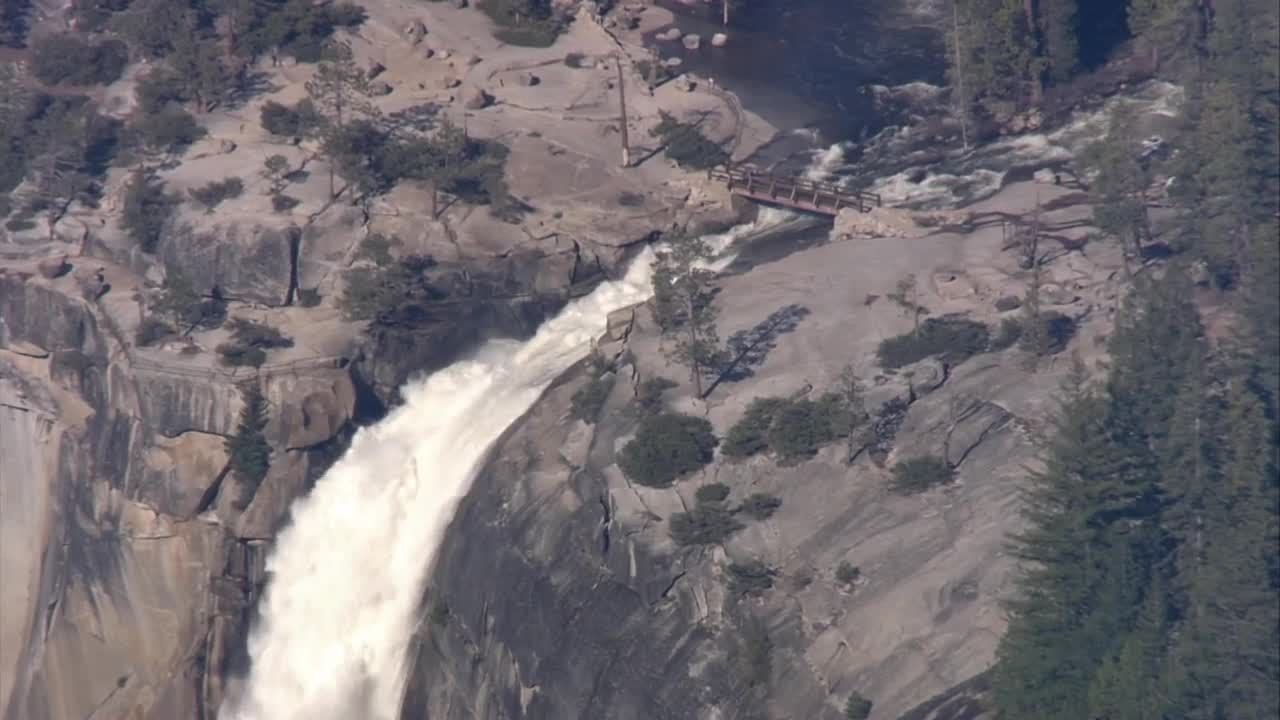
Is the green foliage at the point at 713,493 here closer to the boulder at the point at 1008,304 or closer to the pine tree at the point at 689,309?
the pine tree at the point at 689,309

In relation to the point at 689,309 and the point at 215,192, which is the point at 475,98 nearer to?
the point at 215,192

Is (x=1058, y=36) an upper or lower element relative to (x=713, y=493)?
upper

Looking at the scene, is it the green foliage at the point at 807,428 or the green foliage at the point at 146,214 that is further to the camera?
the green foliage at the point at 146,214

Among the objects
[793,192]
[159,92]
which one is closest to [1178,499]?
[793,192]

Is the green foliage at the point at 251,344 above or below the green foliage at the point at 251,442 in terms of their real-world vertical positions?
above

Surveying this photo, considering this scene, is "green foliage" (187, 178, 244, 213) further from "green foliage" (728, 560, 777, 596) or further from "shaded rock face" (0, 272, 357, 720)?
"green foliage" (728, 560, 777, 596)

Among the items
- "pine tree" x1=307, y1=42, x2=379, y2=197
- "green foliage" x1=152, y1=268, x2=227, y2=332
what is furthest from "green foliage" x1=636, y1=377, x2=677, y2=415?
"pine tree" x1=307, y1=42, x2=379, y2=197

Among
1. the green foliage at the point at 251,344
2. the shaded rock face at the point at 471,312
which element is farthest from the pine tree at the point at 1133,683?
the green foliage at the point at 251,344

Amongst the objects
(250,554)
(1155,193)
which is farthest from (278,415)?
(1155,193)
